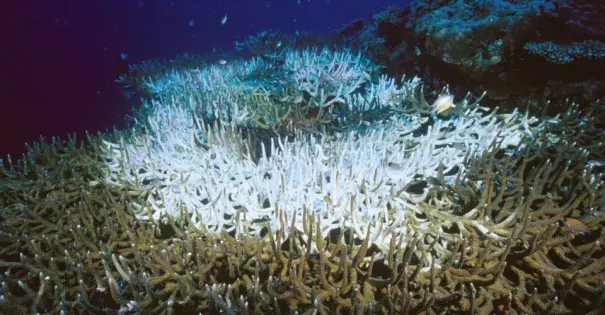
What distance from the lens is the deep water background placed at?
2294 centimetres

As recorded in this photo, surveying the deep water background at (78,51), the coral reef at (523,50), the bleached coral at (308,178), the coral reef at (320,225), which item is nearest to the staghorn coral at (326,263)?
the coral reef at (320,225)

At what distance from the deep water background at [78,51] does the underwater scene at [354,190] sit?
671 cm

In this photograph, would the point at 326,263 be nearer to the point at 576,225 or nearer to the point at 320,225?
the point at 320,225

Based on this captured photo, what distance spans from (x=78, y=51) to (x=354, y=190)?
48.0m

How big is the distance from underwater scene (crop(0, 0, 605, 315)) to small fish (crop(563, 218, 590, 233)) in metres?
0.01

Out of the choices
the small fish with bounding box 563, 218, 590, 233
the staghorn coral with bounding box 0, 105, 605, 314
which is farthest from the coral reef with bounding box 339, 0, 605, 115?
the small fish with bounding box 563, 218, 590, 233

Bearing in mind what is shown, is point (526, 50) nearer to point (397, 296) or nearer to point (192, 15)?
point (397, 296)

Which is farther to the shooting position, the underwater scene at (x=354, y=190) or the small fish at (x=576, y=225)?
the small fish at (x=576, y=225)

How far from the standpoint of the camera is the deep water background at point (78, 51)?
75.3 ft

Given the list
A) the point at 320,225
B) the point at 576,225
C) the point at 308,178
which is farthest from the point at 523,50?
the point at 320,225

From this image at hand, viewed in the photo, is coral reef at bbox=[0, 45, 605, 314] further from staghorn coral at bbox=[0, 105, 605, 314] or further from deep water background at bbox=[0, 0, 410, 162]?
deep water background at bbox=[0, 0, 410, 162]

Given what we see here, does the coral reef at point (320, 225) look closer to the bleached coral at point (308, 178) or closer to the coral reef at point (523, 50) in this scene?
the bleached coral at point (308, 178)

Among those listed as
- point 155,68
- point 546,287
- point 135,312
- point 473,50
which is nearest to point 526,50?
point 473,50

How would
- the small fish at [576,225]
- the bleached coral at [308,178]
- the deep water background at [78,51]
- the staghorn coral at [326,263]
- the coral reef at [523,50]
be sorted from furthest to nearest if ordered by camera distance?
the deep water background at [78,51] → the coral reef at [523,50] → the bleached coral at [308,178] → the small fish at [576,225] → the staghorn coral at [326,263]
